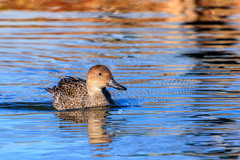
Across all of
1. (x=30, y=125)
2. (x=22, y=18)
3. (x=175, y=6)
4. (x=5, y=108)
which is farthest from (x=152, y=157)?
(x=175, y=6)

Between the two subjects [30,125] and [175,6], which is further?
[175,6]

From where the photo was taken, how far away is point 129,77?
13266mm

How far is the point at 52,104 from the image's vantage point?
11.5 metres

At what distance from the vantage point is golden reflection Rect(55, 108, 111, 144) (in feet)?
28.6

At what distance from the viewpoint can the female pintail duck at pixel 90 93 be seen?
36.1 ft

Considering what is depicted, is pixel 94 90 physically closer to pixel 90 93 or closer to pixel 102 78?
pixel 90 93

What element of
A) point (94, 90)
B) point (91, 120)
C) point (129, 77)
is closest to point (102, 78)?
point (94, 90)

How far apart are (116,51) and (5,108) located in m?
5.65

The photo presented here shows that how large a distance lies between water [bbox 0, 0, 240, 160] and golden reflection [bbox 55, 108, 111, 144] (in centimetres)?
2

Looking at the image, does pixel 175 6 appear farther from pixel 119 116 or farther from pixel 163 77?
pixel 119 116

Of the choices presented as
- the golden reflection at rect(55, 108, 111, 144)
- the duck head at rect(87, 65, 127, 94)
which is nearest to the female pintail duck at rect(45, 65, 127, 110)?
the duck head at rect(87, 65, 127, 94)

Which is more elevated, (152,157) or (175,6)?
(175,6)

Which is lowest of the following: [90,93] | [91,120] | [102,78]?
[91,120]

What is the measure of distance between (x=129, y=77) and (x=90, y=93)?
218 cm
